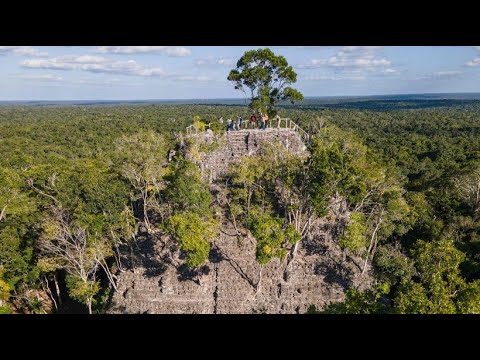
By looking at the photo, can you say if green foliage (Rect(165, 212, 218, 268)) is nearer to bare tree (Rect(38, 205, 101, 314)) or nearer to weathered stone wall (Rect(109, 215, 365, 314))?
weathered stone wall (Rect(109, 215, 365, 314))

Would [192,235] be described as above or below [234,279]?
above

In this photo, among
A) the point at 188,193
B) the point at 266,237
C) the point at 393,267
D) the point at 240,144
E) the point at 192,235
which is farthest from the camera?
the point at 240,144

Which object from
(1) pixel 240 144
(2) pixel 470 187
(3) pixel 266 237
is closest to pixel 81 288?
(3) pixel 266 237

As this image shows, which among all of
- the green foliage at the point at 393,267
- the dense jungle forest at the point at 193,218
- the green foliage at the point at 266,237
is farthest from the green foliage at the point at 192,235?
the green foliage at the point at 393,267

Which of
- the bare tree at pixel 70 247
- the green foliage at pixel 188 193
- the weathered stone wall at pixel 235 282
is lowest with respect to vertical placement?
the weathered stone wall at pixel 235 282

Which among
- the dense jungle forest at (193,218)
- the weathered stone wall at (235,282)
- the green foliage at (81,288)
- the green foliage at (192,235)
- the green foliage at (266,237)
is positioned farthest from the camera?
the weathered stone wall at (235,282)

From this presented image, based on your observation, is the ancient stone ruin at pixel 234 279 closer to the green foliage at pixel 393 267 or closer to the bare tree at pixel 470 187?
the green foliage at pixel 393 267

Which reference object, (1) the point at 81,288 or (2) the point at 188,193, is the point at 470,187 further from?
(1) the point at 81,288

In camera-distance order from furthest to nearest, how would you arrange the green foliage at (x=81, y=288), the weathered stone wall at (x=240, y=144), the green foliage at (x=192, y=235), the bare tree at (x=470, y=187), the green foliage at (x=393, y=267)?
the bare tree at (x=470, y=187) < the weathered stone wall at (x=240, y=144) < the green foliage at (x=393, y=267) < the green foliage at (x=81, y=288) < the green foliage at (x=192, y=235)
